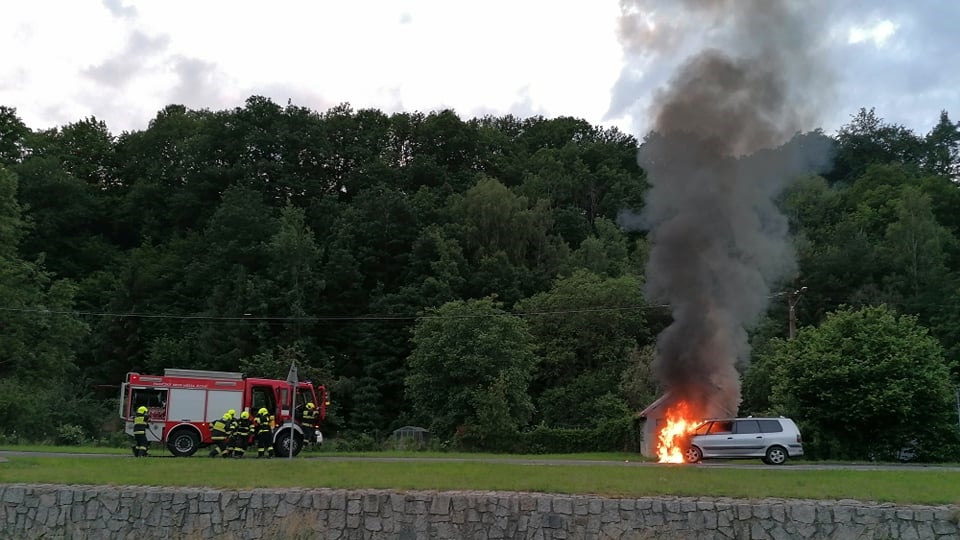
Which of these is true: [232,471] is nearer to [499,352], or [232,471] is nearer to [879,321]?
[879,321]

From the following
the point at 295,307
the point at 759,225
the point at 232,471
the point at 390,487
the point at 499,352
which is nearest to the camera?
the point at 390,487

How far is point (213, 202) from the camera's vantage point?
76.6 m

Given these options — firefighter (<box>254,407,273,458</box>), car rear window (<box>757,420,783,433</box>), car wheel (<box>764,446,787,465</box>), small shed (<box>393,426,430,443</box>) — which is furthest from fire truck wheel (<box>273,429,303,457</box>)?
small shed (<box>393,426,430,443</box>)

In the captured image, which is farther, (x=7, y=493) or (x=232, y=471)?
(x=232, y=471)

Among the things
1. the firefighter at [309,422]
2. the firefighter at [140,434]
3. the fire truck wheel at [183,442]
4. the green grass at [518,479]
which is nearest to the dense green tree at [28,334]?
the fire truck wheel at [183,442]

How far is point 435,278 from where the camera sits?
6062 cm

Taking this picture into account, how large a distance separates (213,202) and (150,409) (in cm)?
5367

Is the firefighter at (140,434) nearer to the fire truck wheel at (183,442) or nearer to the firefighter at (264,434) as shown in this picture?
the fire truck wheel at (183,442)

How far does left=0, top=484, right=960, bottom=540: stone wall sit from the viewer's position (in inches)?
530

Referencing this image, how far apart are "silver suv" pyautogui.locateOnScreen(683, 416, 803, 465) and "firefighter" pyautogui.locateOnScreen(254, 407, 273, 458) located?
13400 mm

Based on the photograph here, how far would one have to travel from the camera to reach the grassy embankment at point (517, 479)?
14.5 metres

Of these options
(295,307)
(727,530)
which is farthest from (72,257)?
(727,530)

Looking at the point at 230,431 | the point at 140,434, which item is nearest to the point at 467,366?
the point at 230,431

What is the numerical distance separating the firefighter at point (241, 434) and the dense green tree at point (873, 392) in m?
19.8
